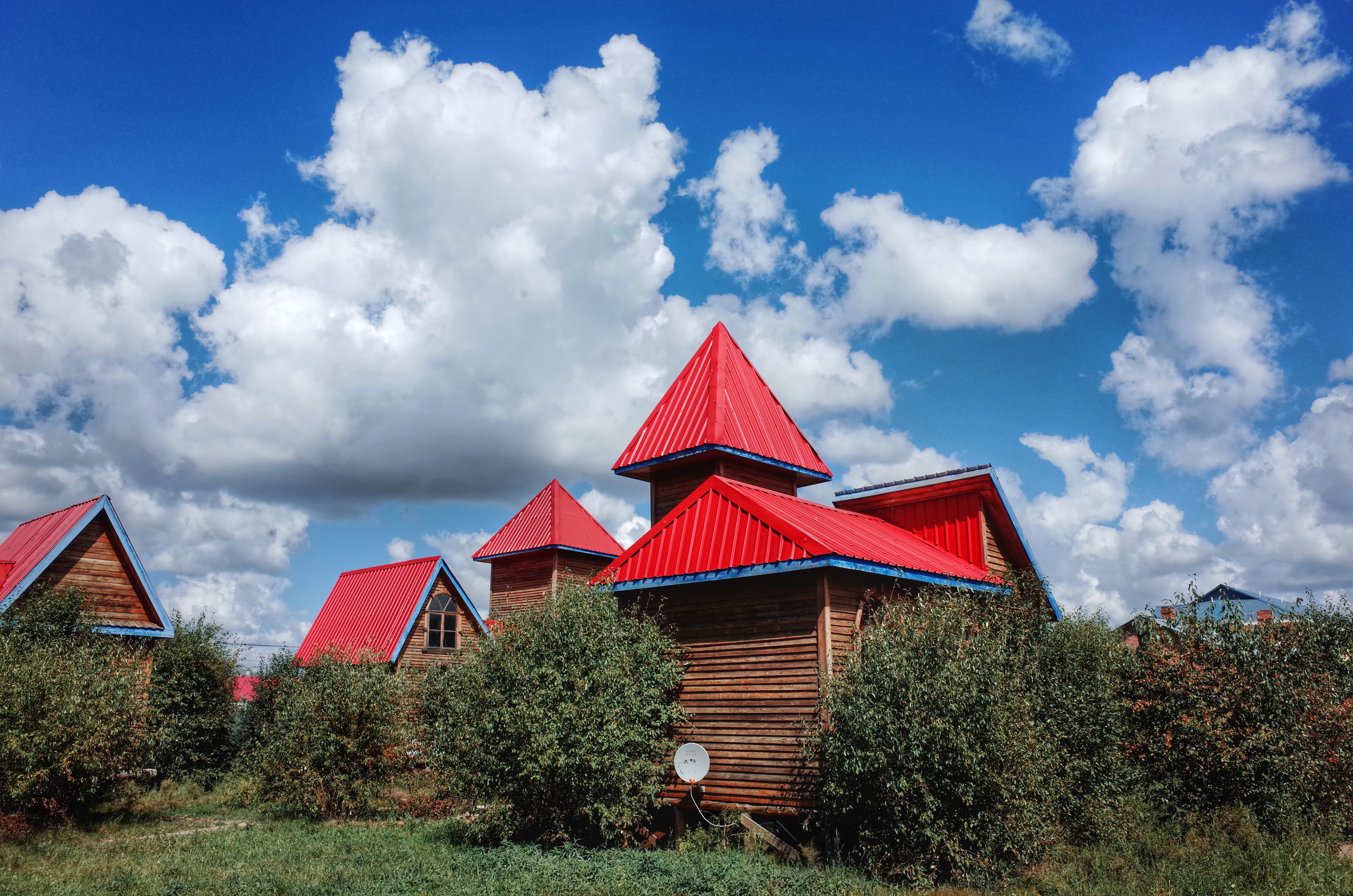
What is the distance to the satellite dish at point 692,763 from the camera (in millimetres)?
14359

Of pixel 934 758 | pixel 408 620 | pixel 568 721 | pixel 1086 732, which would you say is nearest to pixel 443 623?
pixel 408 620

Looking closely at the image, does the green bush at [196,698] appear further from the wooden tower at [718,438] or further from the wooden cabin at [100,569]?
the wooden tower at [718,438]

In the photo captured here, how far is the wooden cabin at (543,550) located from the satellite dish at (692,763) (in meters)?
17.5

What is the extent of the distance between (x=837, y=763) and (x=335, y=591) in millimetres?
29935

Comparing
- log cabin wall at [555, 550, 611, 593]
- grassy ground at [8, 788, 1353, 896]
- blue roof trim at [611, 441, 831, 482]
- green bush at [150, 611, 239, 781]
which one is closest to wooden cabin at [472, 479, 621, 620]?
log cabin wall at [555, 550, 611, 593]

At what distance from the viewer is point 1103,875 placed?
1223 cm

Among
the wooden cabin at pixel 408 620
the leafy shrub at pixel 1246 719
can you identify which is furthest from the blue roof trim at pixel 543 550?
the leafy shrub at pixel 1246 719

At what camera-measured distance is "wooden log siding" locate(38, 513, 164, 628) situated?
20359mm

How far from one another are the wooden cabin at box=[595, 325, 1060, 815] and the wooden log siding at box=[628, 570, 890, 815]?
0.02m

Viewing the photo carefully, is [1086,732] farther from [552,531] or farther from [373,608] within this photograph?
[373,608]

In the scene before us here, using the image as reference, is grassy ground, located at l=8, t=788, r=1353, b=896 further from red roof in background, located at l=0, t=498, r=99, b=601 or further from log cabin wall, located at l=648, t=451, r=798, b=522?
log cabin wall, located at l=648, t=451, r=798, b=522

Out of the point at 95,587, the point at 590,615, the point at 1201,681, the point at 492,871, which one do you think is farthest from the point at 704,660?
the point at 95,587

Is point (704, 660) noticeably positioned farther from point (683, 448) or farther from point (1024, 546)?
point (1024, 546)

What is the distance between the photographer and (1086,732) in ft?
48.2
